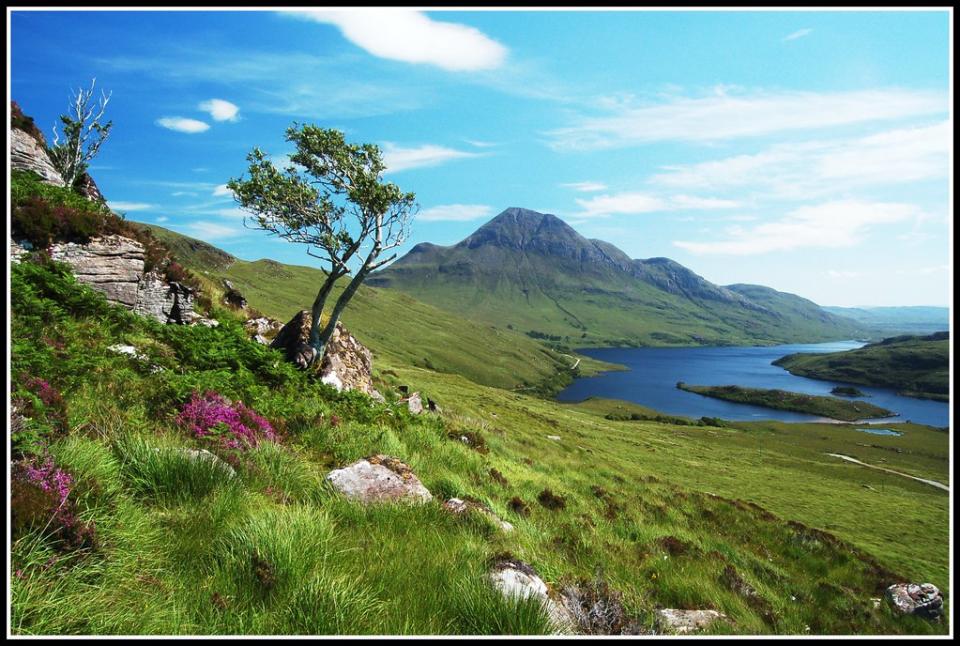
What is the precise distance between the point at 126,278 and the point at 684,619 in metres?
22.7

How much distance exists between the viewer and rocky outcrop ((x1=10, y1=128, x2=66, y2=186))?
23484 millimetres

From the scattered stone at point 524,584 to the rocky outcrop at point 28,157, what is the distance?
30.6m

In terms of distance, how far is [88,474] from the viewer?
514cm

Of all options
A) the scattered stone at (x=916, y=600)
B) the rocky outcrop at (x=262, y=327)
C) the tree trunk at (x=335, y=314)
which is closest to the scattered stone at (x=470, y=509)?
the tree trunk at (x=335, y=314)

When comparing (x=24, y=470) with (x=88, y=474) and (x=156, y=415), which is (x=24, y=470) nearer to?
(x=88, y=474)

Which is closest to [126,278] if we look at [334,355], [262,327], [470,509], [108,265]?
[108,265]

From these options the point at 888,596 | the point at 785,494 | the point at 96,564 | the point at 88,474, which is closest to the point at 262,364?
the point at 88,474

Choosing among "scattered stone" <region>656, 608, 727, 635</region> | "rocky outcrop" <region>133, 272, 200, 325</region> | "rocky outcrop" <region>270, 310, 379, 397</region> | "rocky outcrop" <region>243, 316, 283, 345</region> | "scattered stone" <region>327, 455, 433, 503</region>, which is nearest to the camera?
"scattered stone" <region>656, 608, 727, 635</region>

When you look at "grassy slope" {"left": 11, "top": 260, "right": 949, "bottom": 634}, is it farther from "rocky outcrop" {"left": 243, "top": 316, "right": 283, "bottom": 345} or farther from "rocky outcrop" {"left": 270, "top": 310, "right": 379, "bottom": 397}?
"rocky outcrop" {"left": 243, "top": 316, "right": 283, "bottom": 345}

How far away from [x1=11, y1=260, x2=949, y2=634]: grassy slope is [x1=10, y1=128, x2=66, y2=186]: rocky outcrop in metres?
15.5

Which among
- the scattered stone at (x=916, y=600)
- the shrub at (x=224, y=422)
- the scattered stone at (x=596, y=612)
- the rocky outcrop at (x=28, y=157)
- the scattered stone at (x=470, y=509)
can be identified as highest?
the rocky outcrop at (x=28, y=157)

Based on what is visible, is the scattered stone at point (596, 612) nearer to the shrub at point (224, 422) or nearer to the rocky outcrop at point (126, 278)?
the shrub at point (224, 422)

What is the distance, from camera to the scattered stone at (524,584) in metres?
5.29

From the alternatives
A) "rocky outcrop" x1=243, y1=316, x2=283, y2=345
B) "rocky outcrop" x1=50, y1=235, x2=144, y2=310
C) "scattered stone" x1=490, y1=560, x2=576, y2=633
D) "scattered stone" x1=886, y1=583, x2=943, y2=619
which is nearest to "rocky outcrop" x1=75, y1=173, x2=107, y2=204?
"rocky outcrop" x1=243, y1=316, x2=283, y2=345
